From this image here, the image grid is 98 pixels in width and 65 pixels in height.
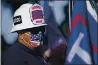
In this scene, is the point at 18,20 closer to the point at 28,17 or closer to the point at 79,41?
the point at 28,17

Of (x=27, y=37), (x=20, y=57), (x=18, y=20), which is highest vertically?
(x=18, y=20)

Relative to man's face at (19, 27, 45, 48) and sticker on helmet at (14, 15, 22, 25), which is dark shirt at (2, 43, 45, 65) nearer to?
man's face at (19, 27, 45, 48)

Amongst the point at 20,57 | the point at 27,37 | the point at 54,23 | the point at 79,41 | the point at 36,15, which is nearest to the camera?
the point at 20,57

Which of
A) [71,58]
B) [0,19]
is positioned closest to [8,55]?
[71,58]

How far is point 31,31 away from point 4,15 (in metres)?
1.11

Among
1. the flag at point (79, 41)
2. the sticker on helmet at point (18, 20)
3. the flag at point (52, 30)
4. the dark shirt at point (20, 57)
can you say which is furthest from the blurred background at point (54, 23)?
the dark shirt at point (20, 57)

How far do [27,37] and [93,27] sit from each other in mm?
878

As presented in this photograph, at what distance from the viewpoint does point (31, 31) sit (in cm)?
178

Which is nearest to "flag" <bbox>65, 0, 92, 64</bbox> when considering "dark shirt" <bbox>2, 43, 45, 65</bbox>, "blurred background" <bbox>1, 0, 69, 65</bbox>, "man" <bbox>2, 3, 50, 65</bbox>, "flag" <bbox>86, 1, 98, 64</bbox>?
"flag" <bbox>86, 1, 98, 64</bbox>

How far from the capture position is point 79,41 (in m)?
2.42

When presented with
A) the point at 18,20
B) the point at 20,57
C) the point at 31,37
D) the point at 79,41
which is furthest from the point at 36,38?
the point at 79,41

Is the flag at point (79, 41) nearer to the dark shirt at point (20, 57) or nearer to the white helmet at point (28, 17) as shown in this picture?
the white helmet at point (28, 17)

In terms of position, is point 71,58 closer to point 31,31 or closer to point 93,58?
point 93,58

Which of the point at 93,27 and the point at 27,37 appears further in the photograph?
the point at 93,27
